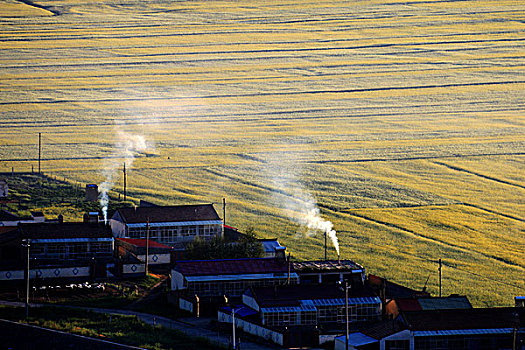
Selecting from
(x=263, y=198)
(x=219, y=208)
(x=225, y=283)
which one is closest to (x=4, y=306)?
(x=225, y=283)

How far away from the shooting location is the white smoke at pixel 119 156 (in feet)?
325

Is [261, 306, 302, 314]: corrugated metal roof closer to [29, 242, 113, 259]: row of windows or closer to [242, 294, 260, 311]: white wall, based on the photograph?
[242, 294, 260, 311]: white wall

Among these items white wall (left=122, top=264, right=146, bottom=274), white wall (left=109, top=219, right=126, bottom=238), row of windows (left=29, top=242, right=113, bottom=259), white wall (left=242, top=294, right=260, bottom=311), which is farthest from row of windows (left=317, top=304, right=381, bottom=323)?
white wall (left=109, top=219, right=126, bottom=238)

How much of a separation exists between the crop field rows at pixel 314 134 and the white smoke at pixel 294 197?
13.5 inches

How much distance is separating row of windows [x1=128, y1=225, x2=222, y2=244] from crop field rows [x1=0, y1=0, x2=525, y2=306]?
6391mm

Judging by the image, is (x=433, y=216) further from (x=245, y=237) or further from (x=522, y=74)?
(x=522, y=74)

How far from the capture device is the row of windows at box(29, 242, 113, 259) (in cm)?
7100

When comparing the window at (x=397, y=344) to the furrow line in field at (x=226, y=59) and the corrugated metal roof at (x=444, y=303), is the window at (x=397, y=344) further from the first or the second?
the furrow line in field at (x=226, y=59)

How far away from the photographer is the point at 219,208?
9381 cm

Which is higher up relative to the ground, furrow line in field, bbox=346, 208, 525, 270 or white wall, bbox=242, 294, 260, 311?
furrow line in field, bbox=346, 208, 525, 270

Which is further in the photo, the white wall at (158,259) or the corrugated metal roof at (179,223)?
the corrugated metal roof at (179,223)

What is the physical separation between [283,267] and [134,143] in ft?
225

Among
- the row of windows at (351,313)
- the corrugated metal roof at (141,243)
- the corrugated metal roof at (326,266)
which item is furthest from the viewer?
the corrugated metal roof at (141,243)

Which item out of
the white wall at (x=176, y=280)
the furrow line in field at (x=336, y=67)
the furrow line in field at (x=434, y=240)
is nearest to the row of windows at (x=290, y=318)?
the white wall at (x=176, y=280)
